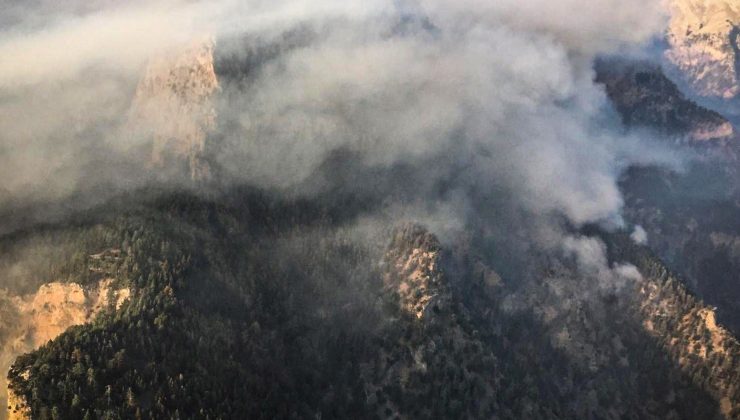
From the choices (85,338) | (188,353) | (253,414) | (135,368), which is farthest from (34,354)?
(253,414)

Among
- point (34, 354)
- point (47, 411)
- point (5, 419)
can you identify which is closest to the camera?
point (47, 411)

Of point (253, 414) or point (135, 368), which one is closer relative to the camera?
point (135, 368)

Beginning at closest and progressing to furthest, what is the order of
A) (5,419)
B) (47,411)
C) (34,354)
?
(47,411) → (34,354) → (5,419)

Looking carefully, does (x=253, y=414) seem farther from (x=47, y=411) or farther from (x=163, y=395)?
(x=47, y=411)

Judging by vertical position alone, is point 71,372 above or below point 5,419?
above

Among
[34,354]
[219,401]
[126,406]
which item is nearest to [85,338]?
[34,354]

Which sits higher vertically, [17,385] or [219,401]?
[17,385]

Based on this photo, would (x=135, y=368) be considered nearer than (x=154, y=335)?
Yes

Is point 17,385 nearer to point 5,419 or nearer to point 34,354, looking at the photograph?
point 34,354
